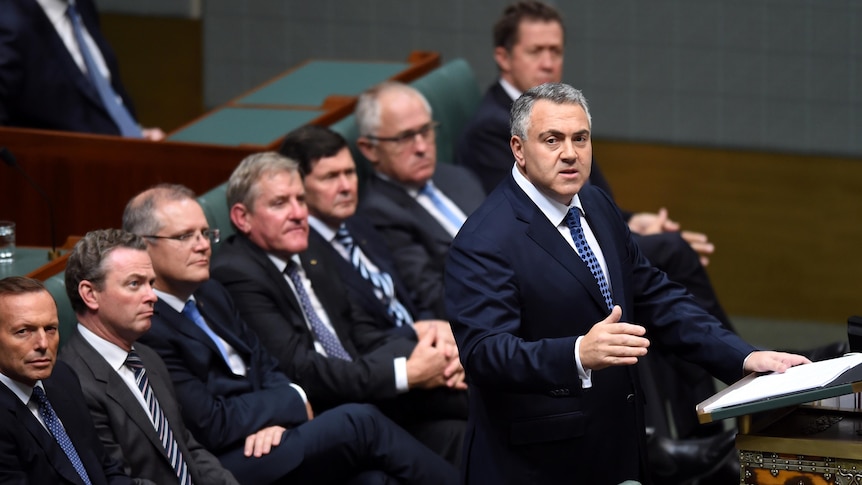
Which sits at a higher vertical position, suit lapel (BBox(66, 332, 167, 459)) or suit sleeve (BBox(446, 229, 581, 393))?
suit sleeve (BBox(446, 229, 581, 393))

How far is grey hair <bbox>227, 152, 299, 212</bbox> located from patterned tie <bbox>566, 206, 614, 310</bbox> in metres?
1.22

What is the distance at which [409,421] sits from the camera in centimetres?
370

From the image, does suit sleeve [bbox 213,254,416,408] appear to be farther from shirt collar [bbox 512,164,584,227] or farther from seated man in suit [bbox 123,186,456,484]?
shirt collar [bbox 512,164,584,227]

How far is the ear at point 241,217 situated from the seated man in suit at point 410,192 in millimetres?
605

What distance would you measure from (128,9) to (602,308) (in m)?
4.74

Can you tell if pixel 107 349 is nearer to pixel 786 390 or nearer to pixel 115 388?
pixel 115 388

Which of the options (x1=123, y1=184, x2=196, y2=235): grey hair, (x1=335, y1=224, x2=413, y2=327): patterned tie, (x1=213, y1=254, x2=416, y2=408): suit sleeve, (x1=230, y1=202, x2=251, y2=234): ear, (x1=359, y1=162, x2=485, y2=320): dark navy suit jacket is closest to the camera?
(x1=123, y1=184, x2=196, y2=235): grey hair

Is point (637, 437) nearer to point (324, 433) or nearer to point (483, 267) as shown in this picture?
point (483, 267)

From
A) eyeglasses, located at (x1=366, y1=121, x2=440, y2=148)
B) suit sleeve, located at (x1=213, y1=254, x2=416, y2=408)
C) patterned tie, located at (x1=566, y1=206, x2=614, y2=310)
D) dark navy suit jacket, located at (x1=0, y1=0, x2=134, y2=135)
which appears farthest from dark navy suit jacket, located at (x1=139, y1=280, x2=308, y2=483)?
dark navy suit jacket, located at (x1=0, y1=0, x2=134, y2=135)

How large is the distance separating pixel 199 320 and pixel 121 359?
0.40 meters

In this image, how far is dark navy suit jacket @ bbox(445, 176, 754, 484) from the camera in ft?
8.18

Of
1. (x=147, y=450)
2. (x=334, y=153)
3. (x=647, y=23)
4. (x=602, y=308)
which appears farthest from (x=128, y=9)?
(x=602, y=308)

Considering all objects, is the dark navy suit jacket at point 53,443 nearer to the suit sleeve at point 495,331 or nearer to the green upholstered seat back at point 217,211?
the suit sleeve at point 495,331

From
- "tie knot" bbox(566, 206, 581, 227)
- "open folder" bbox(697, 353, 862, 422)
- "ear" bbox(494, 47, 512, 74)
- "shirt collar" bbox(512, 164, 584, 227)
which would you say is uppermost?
"ear" bbox(494, 47, 512, 74)
